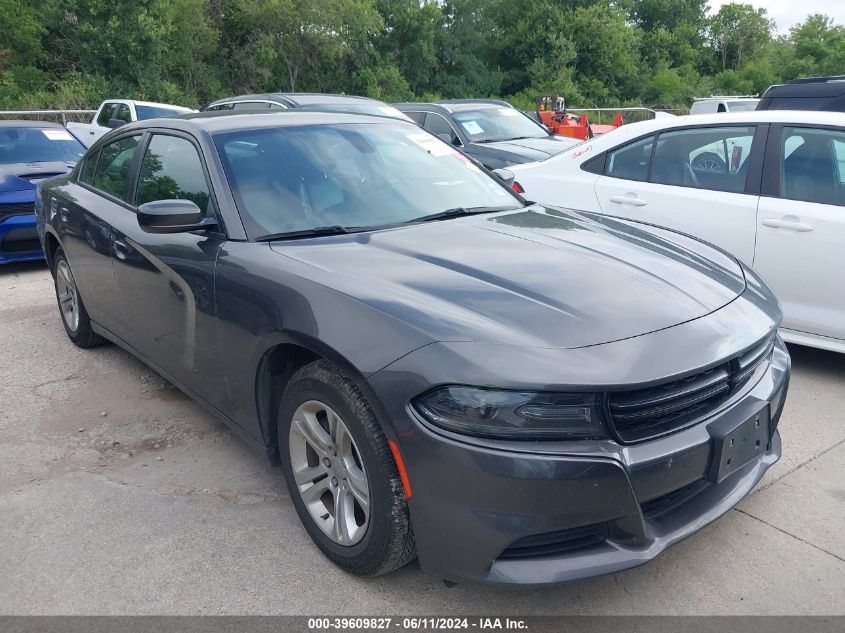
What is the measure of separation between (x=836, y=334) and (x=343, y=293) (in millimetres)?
3174

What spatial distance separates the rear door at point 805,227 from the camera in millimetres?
4371

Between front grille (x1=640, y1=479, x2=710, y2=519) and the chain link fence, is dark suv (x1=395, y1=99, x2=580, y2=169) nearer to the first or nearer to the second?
front grille (x1=640, y1=479, x2=710, y2=519)

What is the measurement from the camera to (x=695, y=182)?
5.03 meters

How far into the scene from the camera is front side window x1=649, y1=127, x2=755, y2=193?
15.9 feet

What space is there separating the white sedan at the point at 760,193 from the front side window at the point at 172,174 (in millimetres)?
2959

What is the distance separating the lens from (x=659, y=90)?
4716cm

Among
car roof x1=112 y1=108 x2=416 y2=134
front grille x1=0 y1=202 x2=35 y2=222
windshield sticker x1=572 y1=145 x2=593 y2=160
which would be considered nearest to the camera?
car roof x1=112 y1=108 x2=416 y2=134

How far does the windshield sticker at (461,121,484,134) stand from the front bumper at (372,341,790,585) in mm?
8779

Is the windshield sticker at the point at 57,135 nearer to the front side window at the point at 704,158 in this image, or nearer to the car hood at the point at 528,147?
the car hood at the point at 528,147

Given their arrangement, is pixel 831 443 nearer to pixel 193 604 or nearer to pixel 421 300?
pixel 421 300

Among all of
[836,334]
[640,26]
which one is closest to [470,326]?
[836,334]

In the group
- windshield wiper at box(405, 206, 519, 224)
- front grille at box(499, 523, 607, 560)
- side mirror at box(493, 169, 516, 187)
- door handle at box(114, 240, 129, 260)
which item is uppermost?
side mirror at box(493, 169, 516, 187)

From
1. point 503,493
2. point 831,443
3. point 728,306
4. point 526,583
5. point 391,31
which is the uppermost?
point 391,31

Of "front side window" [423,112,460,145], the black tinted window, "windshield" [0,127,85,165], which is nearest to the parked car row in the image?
"windshield" [0,127,85,165]
